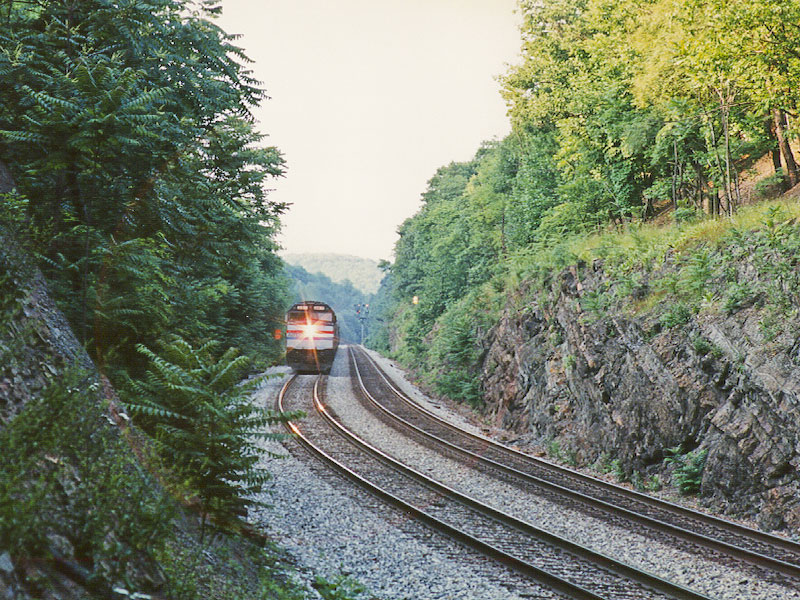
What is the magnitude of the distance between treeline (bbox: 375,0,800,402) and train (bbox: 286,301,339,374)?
6322 mm

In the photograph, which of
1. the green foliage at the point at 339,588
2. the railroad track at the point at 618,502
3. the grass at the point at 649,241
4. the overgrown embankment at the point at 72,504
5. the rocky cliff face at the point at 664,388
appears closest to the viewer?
the overgrown embankment at the point at 72,504

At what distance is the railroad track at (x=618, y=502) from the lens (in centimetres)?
870

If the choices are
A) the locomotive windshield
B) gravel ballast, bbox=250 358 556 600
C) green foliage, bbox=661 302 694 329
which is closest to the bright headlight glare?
the locomotive windshield

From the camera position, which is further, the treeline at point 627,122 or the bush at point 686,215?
the bush at point 686,215

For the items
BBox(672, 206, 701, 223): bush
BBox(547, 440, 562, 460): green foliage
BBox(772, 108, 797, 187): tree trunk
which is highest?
BBox(772, 108, 797, 187): tree trunk

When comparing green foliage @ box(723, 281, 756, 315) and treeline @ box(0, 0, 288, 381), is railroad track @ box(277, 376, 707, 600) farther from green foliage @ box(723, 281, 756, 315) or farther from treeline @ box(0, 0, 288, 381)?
green foliage @ box(723, 281, 756, 315)

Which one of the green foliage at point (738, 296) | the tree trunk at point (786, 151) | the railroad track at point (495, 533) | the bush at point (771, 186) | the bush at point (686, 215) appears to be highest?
the tree trunk at point (786, 151)

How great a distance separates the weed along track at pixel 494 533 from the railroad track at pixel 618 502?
194cm

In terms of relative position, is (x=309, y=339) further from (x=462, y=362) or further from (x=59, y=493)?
(x=59, y=493)

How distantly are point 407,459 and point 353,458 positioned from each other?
1409 millimetres

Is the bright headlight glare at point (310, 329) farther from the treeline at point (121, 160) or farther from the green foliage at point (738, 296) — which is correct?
the green foliage at point (738, 296)

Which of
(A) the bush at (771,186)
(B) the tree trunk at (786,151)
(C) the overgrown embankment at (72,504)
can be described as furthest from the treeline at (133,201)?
(A) the bush at (771,186)

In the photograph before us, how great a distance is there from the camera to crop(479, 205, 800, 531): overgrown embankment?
35.3ft

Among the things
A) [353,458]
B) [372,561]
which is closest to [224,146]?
[353,458]
